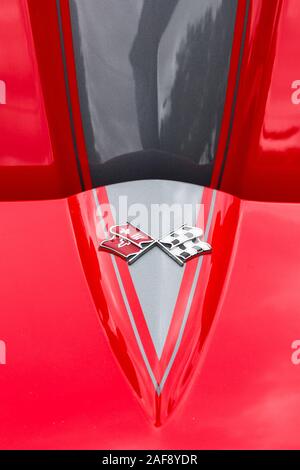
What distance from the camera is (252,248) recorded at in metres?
1.01

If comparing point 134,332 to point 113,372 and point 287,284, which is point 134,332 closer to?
point 113,372

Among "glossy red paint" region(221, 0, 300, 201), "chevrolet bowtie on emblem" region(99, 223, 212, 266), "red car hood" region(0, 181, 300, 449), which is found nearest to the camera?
"red car hood" region(0, 181, 300, 449)

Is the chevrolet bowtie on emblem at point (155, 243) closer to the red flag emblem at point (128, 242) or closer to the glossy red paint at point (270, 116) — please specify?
the red flag emblem at point (128, 242)

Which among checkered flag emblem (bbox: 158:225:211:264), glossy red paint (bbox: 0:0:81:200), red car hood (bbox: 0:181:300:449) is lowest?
red car hood (bbox: 0:181:300:449)

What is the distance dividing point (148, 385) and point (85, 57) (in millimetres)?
725

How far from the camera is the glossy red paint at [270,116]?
1139 mm

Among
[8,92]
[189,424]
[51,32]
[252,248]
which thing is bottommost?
[189,424]

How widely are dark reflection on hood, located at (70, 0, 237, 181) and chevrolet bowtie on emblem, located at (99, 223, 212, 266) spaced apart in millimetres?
217

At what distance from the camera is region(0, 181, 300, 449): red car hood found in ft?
2.40

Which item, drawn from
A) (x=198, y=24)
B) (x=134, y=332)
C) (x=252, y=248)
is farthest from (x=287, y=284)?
(x=198, y=24)

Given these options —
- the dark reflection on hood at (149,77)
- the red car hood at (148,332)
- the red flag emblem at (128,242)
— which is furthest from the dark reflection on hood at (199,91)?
the red flag emblem at (128,242)

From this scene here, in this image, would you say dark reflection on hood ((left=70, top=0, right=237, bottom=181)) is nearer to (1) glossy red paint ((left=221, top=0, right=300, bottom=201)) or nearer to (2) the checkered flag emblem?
(1) glossy red paint ((left=221, top=0, right=300, bottom=201))

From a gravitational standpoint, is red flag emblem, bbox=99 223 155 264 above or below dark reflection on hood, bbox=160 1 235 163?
below

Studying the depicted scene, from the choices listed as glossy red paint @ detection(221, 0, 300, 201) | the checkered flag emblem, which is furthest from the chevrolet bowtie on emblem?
glossy red paint @ detection(221, 0, 300, 201)
